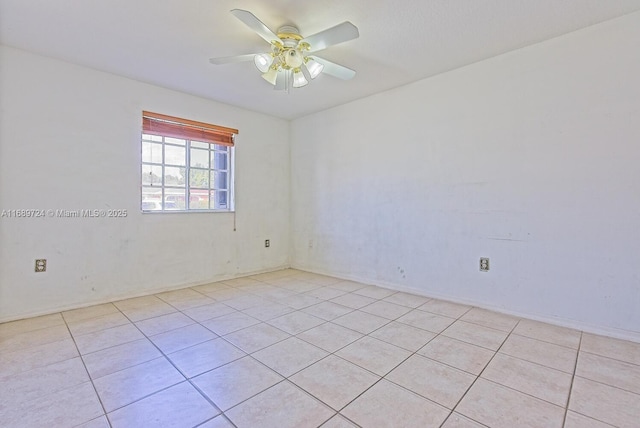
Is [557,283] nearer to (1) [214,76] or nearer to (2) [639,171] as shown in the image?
(2) [639,171]

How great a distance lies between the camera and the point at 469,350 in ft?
6.64

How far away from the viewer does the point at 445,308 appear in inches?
112

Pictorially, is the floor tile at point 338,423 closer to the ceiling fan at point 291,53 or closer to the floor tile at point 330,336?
the floor tile at point 330,336

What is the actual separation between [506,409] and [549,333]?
47.6 inches

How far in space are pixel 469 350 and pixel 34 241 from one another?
366 cm

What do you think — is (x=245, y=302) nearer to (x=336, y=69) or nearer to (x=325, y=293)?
(x=325, y=293)

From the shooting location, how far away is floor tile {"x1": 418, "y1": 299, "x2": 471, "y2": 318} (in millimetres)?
2719

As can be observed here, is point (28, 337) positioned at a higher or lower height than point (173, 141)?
lower

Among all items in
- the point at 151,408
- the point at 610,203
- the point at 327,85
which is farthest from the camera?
the point at 327,85

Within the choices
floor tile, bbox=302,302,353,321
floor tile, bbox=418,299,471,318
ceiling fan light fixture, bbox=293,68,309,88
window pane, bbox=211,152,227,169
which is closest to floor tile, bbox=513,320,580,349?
floor tile, bbox=418,299,471,318

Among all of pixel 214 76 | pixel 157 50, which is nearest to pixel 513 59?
pixel 214 76

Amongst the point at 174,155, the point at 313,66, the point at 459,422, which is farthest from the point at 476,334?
the point at 174,155

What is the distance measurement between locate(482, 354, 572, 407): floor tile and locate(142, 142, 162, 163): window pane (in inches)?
143

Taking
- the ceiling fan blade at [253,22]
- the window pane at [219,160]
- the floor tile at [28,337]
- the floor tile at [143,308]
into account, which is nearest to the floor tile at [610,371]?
the ceiling fan blade at [253,22]
